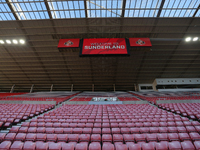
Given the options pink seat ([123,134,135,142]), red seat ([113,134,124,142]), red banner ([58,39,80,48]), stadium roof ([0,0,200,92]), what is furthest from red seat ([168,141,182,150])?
red banner ([58,39,80,48])

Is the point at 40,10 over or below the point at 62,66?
over

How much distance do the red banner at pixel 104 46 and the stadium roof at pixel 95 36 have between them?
2828 mm

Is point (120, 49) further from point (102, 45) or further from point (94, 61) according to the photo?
point (94, 61)

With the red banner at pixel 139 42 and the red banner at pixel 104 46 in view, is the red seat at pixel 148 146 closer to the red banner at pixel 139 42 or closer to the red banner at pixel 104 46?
the red banner at pixel 104 46

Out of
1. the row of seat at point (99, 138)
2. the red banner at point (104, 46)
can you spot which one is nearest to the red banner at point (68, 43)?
the red banner at point (104, 46)

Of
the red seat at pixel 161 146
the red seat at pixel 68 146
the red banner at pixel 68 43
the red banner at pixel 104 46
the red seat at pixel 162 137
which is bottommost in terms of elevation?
the red seat at pixel 68 146

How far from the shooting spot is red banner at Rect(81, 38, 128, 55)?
37.8 ft

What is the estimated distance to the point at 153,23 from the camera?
15.0m

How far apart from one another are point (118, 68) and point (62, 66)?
14.0m

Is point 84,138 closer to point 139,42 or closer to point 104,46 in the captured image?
point 104,46

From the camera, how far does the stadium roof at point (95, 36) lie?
13461mm

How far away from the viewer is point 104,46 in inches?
468

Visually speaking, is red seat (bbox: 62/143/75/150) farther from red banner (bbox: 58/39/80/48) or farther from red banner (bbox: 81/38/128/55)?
red banner (bbox: 58/39/80/48)

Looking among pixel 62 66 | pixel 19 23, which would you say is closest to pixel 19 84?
pixel 62 66
